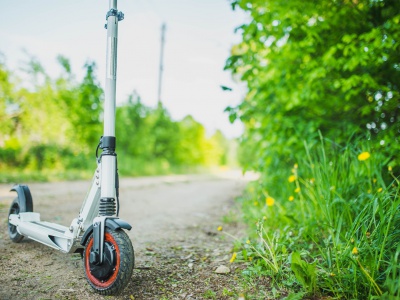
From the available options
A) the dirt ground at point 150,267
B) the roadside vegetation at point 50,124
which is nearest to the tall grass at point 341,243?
the dirt ground at point 150,267

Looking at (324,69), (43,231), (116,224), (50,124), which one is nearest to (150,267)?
(116,224)

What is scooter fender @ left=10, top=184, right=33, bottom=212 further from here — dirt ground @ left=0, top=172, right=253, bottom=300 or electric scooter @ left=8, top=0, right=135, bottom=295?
dirt ground @ left=0, top=172, right=253, bottom=300

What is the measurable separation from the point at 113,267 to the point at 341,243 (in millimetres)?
1610

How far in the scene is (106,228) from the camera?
1.82m

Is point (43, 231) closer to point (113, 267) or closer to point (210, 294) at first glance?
point (113, 267)

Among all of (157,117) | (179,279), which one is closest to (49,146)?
(157,117)

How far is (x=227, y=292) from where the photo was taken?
182 cm

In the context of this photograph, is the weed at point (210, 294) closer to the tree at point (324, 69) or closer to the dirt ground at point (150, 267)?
→ the dirt ground at point (150, 267)

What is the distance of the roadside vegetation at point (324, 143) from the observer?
6.10 ft

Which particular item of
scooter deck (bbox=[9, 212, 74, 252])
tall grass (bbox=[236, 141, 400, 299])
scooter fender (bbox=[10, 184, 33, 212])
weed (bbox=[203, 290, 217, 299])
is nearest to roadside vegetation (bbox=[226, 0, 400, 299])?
tall grass (bbox=[236, 141, 400, 299])

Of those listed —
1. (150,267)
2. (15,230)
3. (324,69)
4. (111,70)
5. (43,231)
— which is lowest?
(150,267)

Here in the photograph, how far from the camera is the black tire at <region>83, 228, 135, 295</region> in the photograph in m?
1.69

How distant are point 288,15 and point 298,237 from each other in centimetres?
255

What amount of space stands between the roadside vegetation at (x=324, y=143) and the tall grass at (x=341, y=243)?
0.03 feet
